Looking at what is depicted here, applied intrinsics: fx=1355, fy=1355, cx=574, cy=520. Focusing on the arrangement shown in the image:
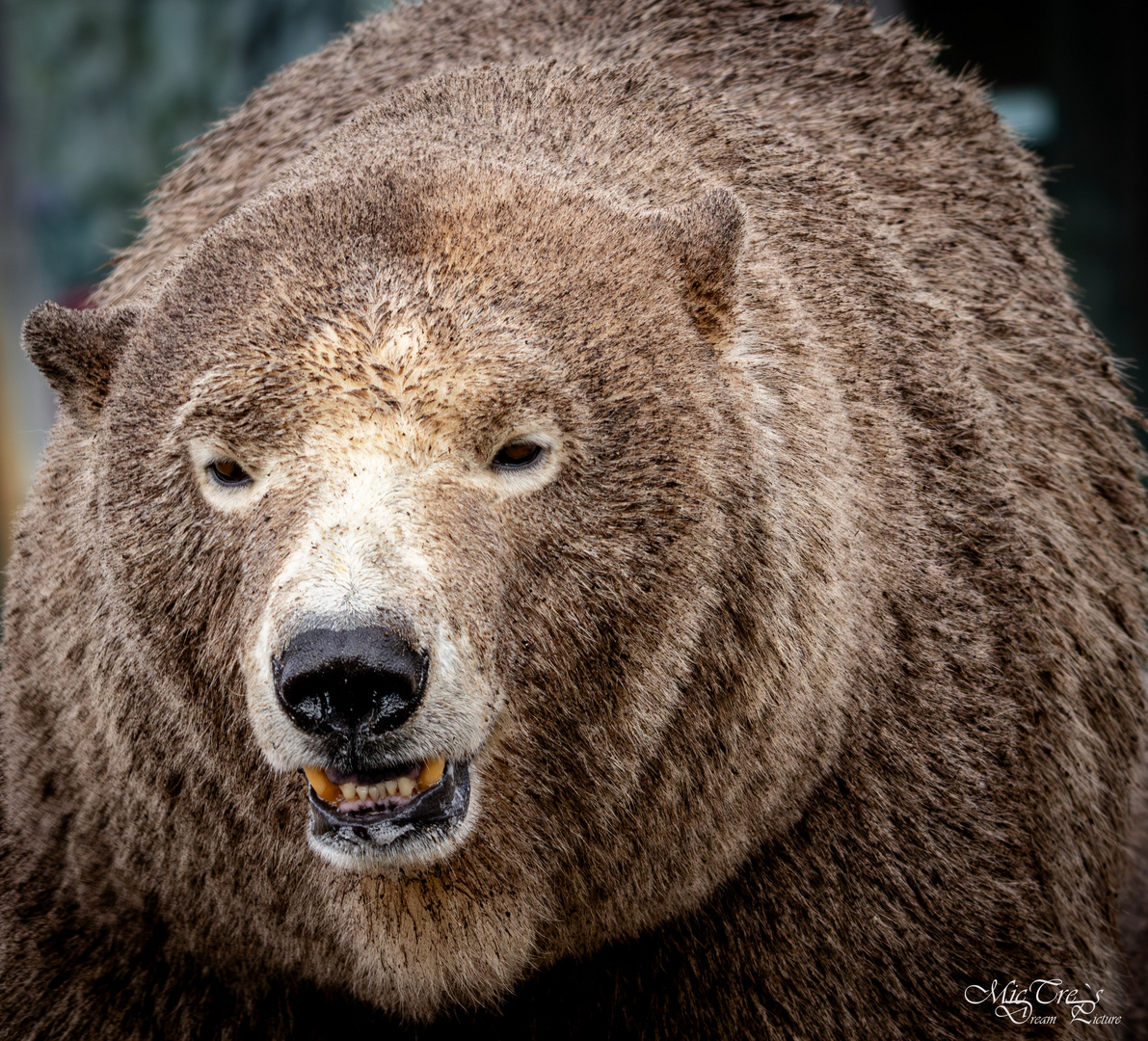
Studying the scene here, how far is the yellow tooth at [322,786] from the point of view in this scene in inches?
90.6

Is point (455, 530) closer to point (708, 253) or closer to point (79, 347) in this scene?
point (708, 253)

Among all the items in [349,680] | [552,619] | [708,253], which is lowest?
[552,619]

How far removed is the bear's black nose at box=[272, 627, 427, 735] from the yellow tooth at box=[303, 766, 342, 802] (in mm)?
143

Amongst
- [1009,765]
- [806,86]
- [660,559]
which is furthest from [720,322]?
[806,86]

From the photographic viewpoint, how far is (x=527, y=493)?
2420mm

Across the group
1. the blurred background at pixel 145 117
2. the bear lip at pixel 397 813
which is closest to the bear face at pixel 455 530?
the bear lip at pixel 397 813

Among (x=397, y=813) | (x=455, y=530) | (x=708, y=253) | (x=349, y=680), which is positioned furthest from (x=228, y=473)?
(x=708, y=253)

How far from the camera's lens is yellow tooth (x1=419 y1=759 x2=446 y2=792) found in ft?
7.59

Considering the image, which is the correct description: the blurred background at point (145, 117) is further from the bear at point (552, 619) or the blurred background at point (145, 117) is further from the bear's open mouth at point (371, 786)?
the bear's open mouth at point (371, 786)

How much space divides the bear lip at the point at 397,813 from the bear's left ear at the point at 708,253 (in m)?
1.02

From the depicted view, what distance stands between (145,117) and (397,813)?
21.4 feet

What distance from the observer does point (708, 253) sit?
2.67 m

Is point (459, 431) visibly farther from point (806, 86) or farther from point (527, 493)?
point (806, 86)

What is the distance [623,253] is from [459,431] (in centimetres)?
57
